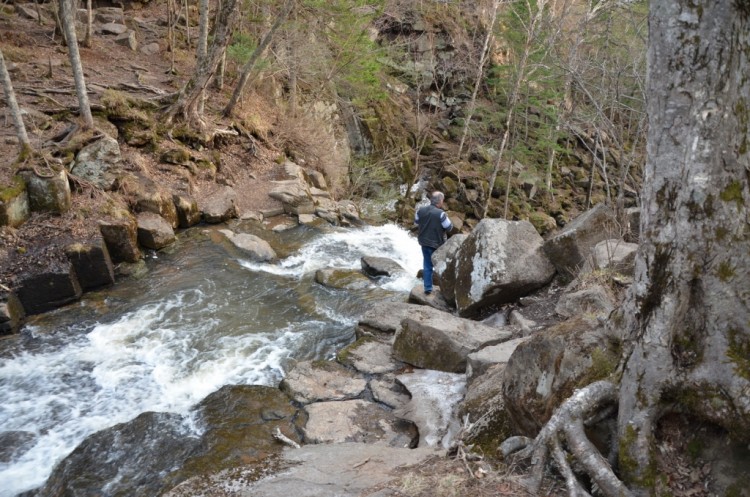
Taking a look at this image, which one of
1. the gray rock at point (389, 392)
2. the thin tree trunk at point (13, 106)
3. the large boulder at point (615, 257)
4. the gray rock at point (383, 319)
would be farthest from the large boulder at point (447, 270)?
the thin tree trunk at point (13, 106)

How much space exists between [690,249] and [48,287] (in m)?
9.64

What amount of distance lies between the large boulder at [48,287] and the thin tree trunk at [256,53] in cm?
913

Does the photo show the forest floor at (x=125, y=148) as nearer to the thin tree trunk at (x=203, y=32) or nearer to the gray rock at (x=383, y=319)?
the thin tree trunk at (x=203, y=32)

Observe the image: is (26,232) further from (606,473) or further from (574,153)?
(574,153)

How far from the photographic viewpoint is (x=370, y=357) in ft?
25.3

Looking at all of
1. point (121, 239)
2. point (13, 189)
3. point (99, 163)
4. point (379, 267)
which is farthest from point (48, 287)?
point (379, 267)

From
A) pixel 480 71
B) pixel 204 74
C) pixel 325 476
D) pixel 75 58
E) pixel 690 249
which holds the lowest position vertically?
pixel 325 476

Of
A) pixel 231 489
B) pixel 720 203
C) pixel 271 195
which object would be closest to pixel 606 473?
pixel 720 203

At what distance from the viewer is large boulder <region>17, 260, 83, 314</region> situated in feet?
28.2

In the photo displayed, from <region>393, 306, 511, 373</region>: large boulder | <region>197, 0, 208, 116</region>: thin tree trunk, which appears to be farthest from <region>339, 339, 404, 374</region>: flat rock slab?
<region>197, 0, 208, 116</region>: thin tree trunk

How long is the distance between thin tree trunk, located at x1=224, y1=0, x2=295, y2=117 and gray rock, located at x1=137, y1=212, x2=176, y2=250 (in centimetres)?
673

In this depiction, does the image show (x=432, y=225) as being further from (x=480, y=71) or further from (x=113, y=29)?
(x=113, y=29)

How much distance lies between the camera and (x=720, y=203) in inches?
120

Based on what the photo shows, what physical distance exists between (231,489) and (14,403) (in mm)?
4188
